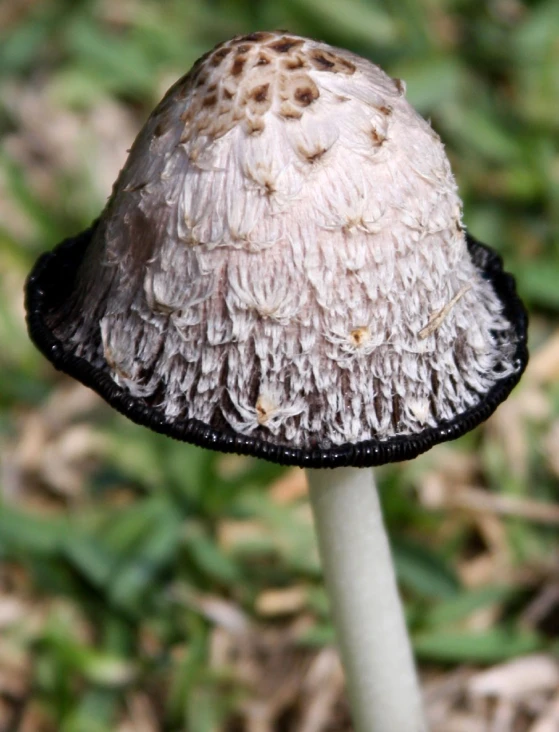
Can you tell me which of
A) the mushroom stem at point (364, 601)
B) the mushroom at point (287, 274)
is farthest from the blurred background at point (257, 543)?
the mushroom at point (287, 274)

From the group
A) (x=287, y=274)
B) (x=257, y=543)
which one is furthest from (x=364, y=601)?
(x=257, y=543)

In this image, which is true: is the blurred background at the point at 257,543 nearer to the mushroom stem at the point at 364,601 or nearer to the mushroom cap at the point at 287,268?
the mushroom stem at the point at 364,601

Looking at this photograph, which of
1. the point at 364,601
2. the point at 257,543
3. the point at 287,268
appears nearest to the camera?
the point at 287,268

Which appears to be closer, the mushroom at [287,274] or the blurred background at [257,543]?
the mushroom at [287,274]

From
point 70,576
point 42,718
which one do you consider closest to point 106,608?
point 70,576

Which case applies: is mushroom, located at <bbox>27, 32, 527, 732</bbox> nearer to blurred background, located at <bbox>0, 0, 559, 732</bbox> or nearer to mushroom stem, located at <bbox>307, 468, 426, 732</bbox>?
mushroom stem, located at <bbox>307, 468, 426, 732</bbox>

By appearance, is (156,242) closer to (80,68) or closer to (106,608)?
(106,608)

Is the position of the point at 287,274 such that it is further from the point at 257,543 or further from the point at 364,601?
the point at 257,543

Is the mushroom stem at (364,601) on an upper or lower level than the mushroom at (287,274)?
lower
